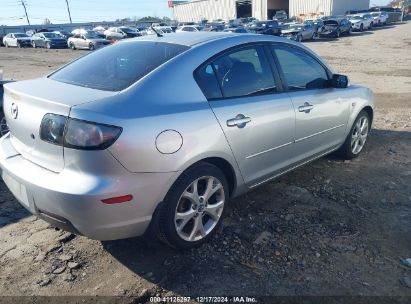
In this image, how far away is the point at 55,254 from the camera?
3.14 m

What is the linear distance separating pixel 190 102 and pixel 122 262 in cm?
139

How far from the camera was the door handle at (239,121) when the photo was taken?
3.07 m

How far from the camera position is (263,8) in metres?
60.9

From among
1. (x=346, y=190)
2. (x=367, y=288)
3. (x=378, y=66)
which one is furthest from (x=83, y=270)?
(x=378, y=66)

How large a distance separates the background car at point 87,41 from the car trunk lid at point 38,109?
27014 mm

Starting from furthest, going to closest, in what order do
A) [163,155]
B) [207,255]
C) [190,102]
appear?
1. [207,255]
2. [190,102]
3. [163,155]

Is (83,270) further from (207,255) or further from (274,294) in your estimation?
(274,294)

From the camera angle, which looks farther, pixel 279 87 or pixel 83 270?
pixel 279 87

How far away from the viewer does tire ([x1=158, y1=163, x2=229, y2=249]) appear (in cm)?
282

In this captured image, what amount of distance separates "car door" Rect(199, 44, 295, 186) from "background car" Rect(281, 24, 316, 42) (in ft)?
87.1

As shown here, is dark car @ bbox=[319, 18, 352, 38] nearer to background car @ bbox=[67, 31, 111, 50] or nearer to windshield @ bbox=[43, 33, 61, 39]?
background car @ bbox=[67, 31, 111, 50]

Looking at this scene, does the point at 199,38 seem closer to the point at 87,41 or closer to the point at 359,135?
the point at 359,135

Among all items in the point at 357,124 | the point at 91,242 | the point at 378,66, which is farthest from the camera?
the point at 378,66

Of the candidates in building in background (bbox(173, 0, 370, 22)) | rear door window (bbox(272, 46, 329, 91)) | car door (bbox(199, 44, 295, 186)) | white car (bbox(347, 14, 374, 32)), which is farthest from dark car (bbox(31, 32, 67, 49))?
building in background (bbox(173, 0, 370, 22))
